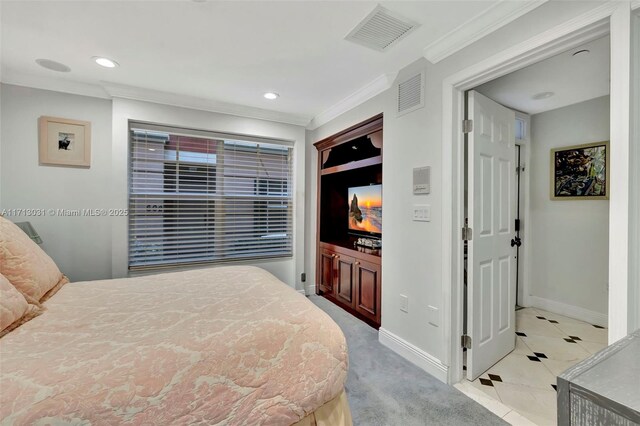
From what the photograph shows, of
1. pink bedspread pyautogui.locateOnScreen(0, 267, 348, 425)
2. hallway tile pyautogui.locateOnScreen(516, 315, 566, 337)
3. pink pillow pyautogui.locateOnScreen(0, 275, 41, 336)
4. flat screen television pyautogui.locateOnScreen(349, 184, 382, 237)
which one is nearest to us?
pink bedspread pyautogui.locateOnScreen(0, 267, 348, 425)

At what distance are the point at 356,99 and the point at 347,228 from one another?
6.18 feet

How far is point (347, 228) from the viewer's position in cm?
413

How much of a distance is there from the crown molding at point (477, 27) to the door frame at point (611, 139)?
0.17 metres

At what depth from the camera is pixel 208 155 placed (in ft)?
11.1

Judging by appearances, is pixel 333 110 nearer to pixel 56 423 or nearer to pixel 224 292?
pixel 224 292

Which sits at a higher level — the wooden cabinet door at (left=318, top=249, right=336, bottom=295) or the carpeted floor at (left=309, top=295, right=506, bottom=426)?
the wooden cabinet door at (left=318, top=249, right=336, bottom=295)

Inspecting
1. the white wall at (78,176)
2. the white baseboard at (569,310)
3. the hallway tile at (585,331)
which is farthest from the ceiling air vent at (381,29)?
the white baseboard at (569,310)

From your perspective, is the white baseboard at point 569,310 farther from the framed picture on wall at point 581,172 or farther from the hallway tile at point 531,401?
the hallway tile at point 531,401

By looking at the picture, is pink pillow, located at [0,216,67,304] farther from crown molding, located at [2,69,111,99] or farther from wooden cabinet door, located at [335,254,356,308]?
wooden cabinet door, located at [335,254,356,308]

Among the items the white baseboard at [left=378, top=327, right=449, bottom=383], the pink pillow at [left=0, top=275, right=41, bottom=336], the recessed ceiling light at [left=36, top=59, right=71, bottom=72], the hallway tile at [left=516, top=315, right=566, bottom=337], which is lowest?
the hallway tile at [left=516, top=315, right=566, bottom=337]

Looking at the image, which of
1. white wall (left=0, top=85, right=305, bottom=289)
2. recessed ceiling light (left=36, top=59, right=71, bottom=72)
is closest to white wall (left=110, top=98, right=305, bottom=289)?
white wall (left=0, top=85, right=305, bottom=289)

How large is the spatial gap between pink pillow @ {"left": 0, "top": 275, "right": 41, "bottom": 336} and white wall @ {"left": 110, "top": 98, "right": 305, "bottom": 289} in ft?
5.77

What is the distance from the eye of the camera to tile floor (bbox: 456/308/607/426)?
175cm

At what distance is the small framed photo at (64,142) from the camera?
264cm
